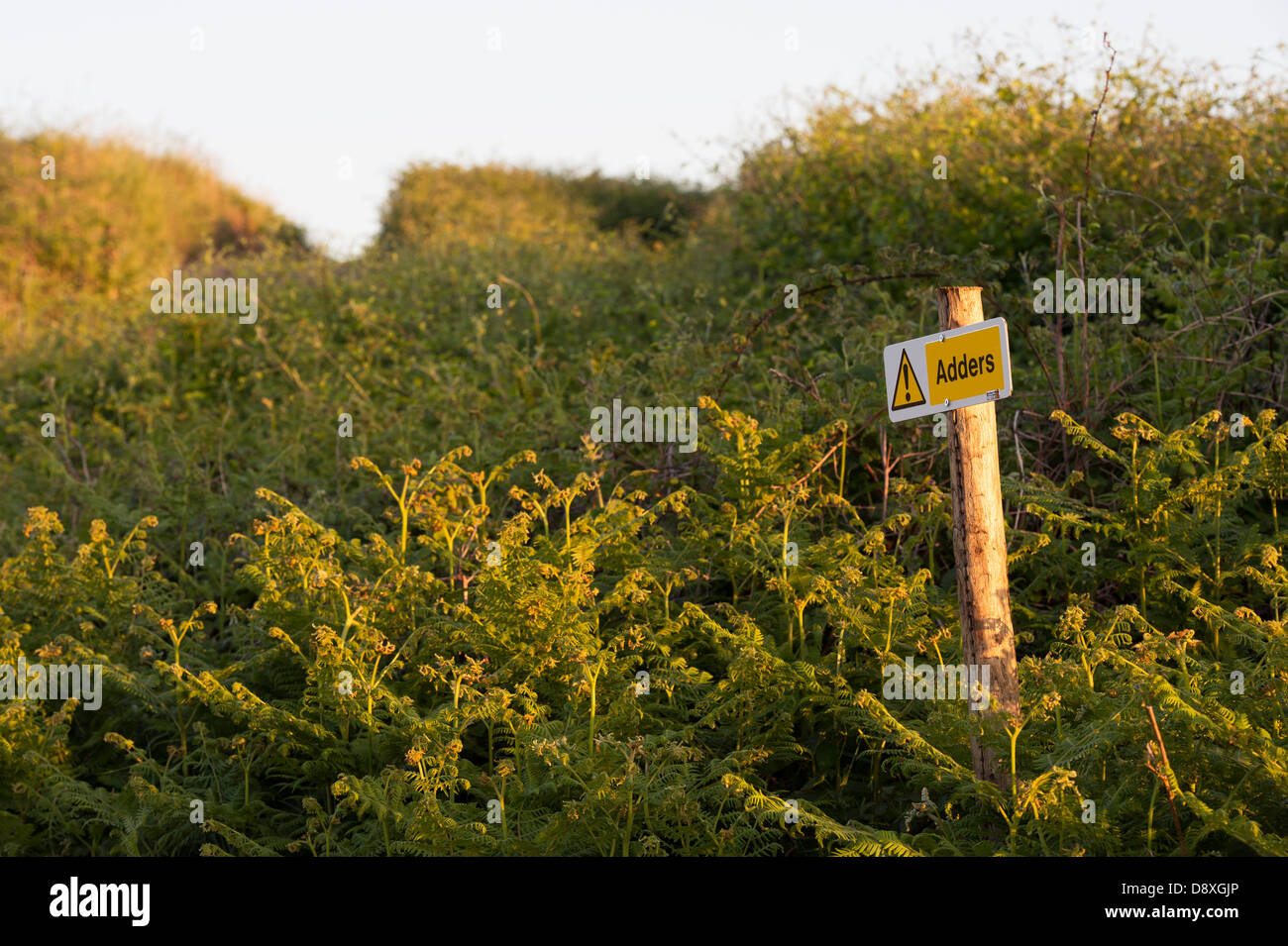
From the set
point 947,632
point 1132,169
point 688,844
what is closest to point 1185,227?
point 1132,169

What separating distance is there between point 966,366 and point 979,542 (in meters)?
0.59

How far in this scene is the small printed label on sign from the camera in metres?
3.35

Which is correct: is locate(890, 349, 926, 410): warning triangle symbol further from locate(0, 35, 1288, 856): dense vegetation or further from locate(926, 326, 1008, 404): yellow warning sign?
locate(0, 35, 1288, 856): dense vegetation

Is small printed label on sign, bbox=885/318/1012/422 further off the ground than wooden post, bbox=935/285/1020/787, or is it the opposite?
small printed label on sign, bbox=885/318/1012/422

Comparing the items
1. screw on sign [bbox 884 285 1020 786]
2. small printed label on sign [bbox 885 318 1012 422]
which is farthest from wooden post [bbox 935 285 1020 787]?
small printed label on sign [bbox 885 318 1012 422]

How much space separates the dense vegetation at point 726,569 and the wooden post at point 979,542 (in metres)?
0.15

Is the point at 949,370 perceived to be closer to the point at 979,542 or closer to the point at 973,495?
the point at 973,495

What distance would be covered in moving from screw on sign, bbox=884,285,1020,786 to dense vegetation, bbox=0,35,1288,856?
159 mm

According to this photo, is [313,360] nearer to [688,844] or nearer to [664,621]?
[664,621]

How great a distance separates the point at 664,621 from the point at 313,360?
600 centimetres

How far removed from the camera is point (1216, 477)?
454 cm

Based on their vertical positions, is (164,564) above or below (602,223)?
below

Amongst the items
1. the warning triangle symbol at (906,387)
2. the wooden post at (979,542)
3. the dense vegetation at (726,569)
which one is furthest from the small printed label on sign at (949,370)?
the dense vegetation at (726,569)

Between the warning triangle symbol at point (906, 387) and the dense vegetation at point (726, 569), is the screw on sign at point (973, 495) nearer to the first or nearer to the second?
the warning triangle symbol at point (906, 387)
